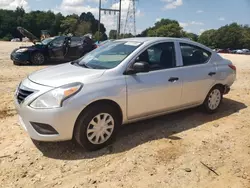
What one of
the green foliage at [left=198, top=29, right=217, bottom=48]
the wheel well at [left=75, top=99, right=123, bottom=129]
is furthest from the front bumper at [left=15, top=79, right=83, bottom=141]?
the green foliage at [left=198, top=29, right=217, bottom=48]

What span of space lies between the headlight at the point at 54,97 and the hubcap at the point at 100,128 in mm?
514

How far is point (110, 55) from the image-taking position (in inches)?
177

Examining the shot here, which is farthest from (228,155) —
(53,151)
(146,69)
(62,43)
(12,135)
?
(62,43)

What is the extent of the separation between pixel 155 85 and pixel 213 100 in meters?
1.90

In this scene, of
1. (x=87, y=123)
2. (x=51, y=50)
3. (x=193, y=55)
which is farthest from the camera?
(x=51, y=50)

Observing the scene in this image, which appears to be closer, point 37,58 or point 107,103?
point 107,103

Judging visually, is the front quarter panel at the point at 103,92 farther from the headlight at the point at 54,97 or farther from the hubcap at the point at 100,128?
the hubcap at the point at 100,128

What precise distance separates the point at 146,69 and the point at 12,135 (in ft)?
7.90

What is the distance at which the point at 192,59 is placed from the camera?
5082 millimetres

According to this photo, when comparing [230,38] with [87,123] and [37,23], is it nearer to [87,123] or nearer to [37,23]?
[37,23]

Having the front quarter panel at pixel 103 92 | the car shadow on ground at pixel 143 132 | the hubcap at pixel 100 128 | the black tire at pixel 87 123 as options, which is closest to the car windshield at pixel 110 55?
the front quarter panel at pixel 103 92

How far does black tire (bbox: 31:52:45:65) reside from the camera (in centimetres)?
1325

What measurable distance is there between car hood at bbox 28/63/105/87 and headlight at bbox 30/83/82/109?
0.45 feet

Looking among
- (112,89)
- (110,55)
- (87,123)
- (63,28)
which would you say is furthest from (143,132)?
(63,28)
